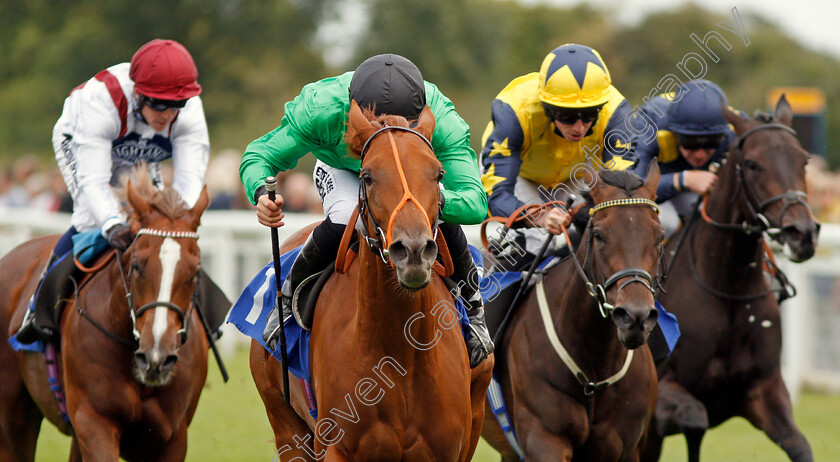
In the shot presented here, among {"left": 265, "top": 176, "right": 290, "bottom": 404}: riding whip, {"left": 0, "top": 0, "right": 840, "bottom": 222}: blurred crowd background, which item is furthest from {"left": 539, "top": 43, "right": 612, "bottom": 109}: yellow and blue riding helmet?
{"left": 0, "top": 0, "right": 840, "bottom": 222}: blurred crowd background

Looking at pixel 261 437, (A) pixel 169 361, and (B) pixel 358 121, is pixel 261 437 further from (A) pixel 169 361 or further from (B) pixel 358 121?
(B) pixel 358 121

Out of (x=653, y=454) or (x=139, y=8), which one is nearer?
Answer: (x=653, y=454)

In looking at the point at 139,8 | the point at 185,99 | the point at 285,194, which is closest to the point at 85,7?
the point at 139,8

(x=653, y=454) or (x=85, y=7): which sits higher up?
(x=85, y=7)

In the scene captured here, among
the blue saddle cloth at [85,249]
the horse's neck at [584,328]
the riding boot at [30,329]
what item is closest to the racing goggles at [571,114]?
the horse's neck at [584,328]

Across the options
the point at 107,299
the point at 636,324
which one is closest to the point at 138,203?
the point at 107,299

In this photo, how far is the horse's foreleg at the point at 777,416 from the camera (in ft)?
18.0

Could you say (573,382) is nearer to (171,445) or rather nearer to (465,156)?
(465,156)

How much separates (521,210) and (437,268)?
116 cm

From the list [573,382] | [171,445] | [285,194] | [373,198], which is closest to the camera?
[373,198]

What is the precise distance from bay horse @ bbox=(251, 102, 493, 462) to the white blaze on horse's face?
81 centimetres

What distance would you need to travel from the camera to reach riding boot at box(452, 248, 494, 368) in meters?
4.37

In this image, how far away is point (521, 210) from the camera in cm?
527

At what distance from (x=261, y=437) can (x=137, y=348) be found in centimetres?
314
